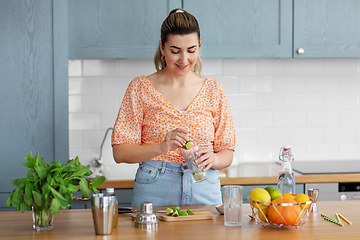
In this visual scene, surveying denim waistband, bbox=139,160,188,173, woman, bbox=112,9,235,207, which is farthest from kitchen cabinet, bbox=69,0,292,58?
denim waistband, bbox=139,160,188,173

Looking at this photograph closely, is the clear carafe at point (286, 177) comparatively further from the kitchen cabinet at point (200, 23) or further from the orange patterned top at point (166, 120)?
the kitchen cabinet at point (200, 23)

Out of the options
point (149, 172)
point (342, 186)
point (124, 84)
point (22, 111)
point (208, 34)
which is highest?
point (208, 34)

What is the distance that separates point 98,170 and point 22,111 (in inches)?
24.9

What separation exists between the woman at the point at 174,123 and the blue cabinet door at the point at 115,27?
2.57 feet

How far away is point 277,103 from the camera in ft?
11.4

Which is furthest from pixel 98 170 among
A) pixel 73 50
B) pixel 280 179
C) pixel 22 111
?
pixel 280 179

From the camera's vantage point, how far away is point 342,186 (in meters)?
2.87

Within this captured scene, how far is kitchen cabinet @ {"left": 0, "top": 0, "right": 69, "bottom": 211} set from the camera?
2.87 meters

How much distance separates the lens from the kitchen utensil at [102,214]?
142cm

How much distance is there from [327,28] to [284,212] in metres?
2.03

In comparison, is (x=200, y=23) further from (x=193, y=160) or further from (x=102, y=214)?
(x=102, y=214)

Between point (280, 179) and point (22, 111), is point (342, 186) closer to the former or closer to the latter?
point (280, 179)

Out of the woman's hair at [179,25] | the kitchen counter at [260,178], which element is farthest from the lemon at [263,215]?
the kitchen counter at [260,178]

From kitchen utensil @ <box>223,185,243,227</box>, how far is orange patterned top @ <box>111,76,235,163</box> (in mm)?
567
